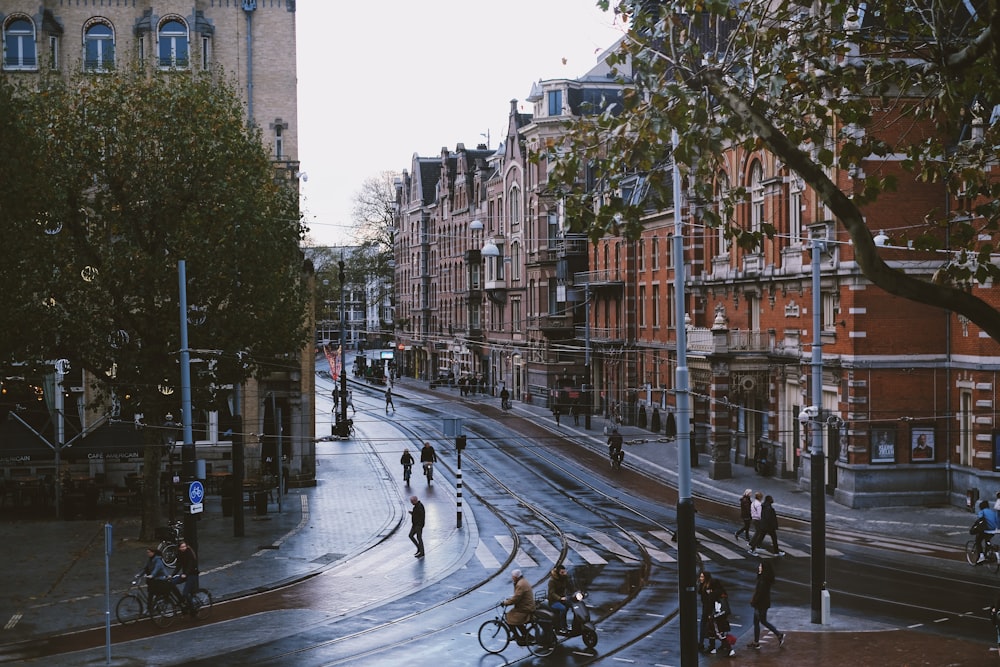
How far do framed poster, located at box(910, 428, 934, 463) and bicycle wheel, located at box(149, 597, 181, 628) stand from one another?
79.1 feet

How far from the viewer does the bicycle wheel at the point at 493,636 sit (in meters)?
20.0

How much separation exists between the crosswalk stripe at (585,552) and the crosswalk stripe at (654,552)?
1.40m

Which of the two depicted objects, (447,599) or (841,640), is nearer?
(841,640)

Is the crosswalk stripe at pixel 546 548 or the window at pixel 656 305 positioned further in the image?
the window at pixel 656 305

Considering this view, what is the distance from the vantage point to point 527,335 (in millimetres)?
75500

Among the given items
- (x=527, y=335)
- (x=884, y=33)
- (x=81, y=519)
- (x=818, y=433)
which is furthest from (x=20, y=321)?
(x=527, y=335)

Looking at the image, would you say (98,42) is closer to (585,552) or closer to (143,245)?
(143,245)

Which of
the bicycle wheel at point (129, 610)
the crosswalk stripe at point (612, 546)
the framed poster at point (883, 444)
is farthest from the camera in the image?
the framed poster at point (883, 444)

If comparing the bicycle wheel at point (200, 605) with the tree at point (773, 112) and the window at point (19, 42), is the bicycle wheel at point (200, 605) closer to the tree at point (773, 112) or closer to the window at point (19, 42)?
the tree at point (773, 112)

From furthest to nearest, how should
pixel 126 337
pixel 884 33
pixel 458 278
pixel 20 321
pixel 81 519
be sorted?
1. pixel 458 278
2. pixel 81 519
3. pixel 126 337
4. pixel 20 321
5. pixel 884 33

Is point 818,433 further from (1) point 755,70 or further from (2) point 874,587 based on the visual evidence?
(1) point 755,70

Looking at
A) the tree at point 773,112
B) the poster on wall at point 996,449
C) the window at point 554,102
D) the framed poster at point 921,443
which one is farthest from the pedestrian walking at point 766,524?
the window at point 554,102

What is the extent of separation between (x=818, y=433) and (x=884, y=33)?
1247 cm

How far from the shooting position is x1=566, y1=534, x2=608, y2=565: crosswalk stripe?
A: 28031mm
